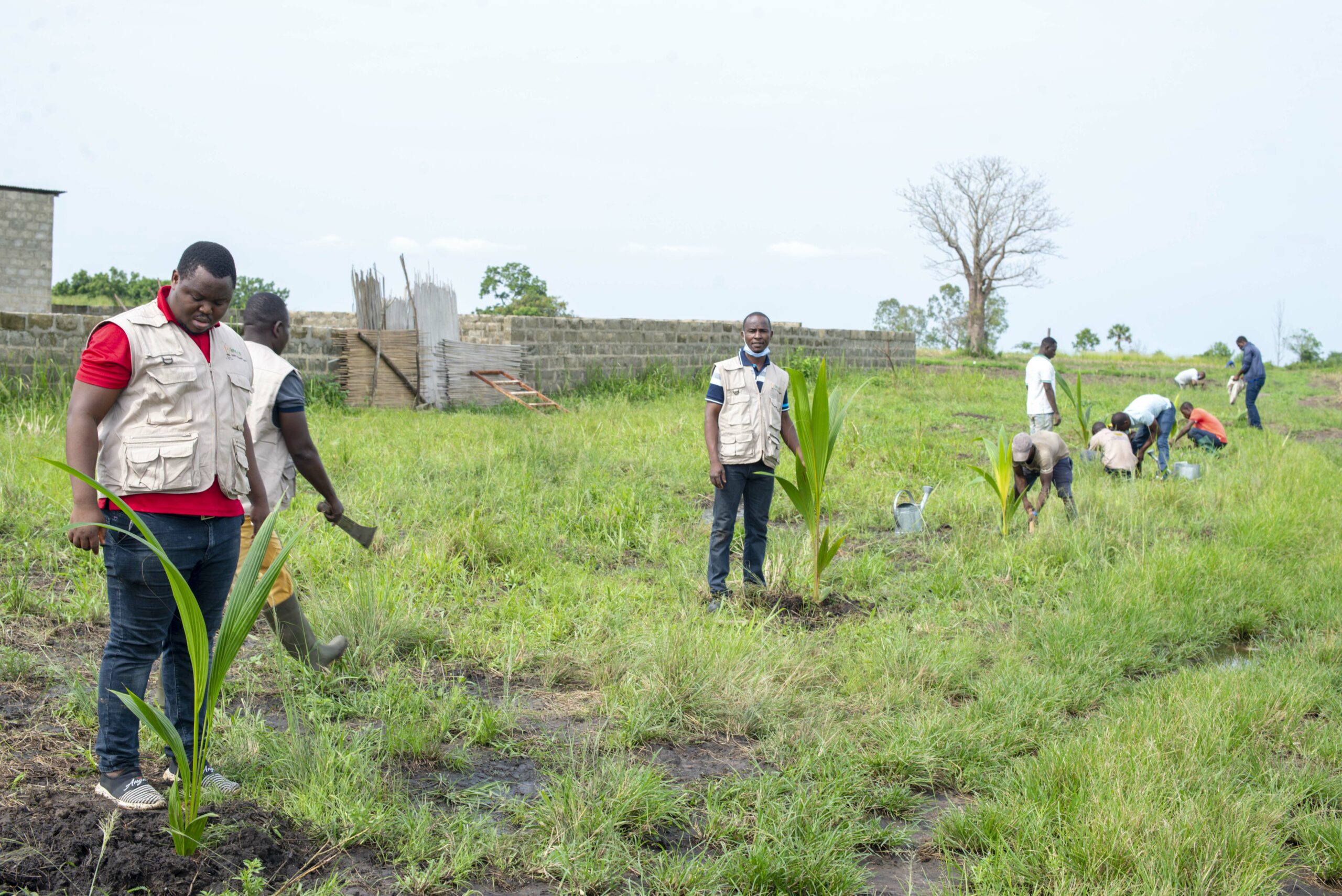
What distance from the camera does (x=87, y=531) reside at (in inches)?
103

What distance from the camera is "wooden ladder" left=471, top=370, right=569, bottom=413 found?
13406mm

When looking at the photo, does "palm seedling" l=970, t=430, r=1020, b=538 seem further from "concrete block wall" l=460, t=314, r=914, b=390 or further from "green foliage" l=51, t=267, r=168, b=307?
"green foliage" l=51, t=267, r=168, b=307

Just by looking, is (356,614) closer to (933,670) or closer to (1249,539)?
(933,670)

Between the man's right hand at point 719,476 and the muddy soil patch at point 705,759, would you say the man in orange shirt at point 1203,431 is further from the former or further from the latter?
the muddy soil patch at point 705,759

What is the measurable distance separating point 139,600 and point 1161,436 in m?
10.3

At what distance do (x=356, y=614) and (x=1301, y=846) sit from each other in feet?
12.6

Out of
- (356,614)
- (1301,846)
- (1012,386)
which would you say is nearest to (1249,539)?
(1301,846)

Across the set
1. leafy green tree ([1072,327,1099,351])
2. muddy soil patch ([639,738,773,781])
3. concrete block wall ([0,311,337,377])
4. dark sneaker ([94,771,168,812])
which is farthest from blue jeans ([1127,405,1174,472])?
leafy green tree ([1072,327,1099,351])

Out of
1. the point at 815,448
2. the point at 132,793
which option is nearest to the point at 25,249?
the point at 815,448

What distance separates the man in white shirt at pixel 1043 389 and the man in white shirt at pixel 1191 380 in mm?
7595

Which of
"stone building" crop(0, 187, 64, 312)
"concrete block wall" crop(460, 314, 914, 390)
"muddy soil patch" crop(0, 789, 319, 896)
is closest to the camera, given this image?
"muddy soil patch" crop(0, 789, 319, 896)

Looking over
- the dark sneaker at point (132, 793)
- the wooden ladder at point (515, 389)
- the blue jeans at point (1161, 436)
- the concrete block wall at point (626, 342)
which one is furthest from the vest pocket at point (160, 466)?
the concrete block wall at point (626, 342)

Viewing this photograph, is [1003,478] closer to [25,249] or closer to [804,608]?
[804,608]

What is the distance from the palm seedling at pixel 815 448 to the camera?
5109 millimetres
